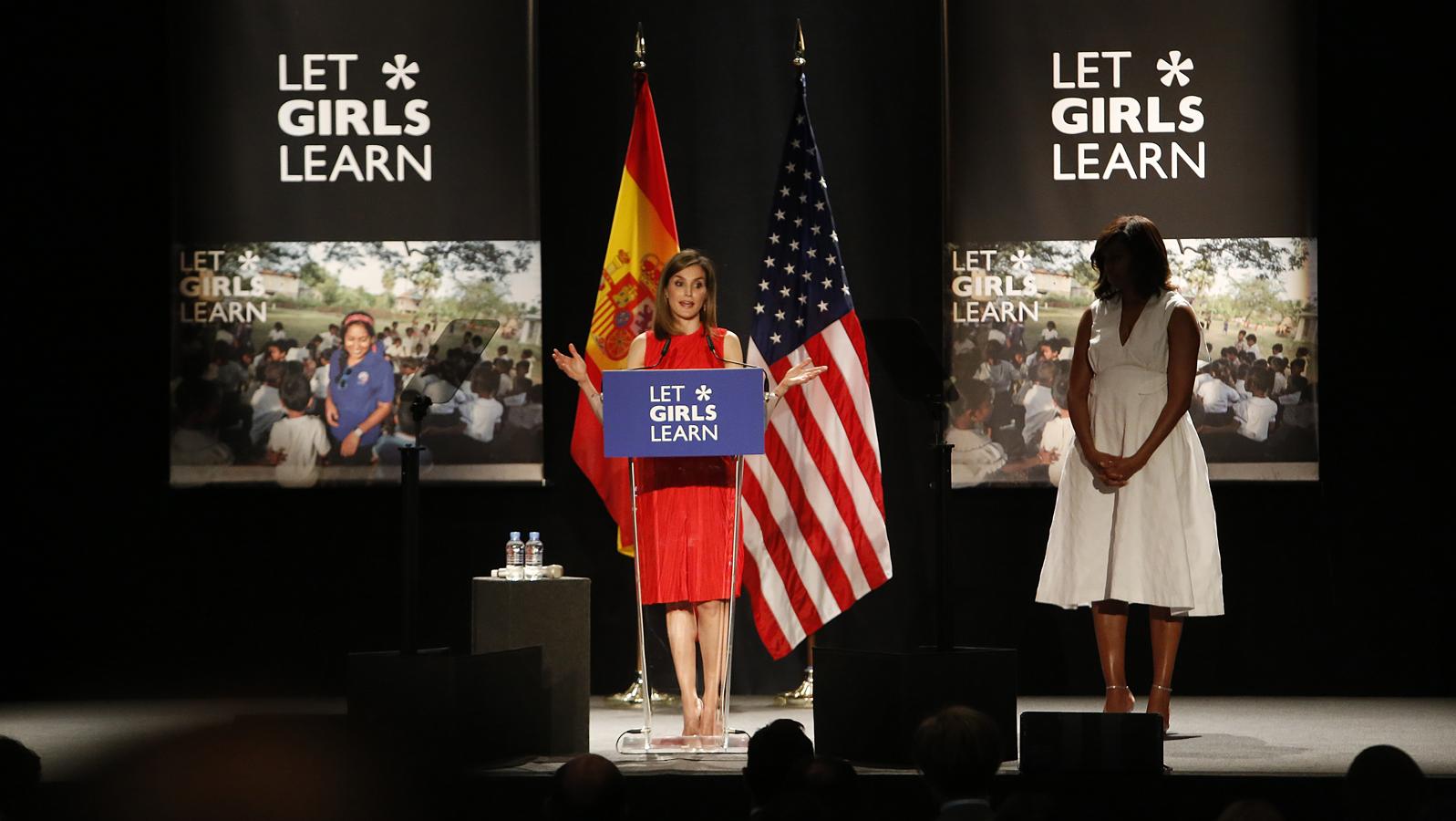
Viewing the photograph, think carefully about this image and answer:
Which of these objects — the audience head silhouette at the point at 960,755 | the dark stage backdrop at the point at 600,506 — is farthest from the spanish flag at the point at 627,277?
the audience head silhouette at the point at 960,755

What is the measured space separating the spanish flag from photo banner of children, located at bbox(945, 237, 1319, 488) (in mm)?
1233

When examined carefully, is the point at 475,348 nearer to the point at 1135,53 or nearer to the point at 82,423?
the point at 82,423

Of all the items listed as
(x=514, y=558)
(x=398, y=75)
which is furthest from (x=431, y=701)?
(x=398, y=75)

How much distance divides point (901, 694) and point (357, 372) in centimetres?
313

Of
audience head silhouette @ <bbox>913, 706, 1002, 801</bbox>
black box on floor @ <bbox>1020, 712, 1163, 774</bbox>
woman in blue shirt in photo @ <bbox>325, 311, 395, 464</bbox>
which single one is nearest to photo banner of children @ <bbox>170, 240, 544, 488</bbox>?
woman in blue shirt in photo @ <bbox>325, 311, 395, 464</bbox>

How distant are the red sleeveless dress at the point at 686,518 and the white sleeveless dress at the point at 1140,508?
1031 millimetres

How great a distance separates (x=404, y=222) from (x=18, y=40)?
1777mm

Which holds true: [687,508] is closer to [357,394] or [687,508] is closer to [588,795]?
[357,394]

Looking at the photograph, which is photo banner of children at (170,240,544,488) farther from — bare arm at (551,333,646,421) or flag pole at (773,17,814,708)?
bare arm at (551,333,646,421)

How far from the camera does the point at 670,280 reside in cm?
558

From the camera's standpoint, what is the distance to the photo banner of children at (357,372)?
7164 mm

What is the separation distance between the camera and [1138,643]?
7.22 meters

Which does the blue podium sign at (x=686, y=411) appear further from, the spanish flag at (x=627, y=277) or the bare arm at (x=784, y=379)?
the spanish flag at (x=627, y=277)

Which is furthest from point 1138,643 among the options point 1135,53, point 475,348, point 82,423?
point 82,423
